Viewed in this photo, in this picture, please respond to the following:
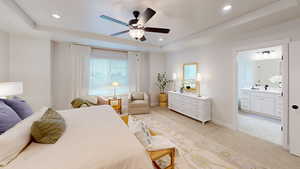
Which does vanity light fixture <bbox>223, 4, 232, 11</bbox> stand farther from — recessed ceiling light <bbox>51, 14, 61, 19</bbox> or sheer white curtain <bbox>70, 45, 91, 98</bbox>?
sheer white curtain <bbox>70, 45, 91, 98</bbox>

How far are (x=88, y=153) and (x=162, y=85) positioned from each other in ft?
15.7

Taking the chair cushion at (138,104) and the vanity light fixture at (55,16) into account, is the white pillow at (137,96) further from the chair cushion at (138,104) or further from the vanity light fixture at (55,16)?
the vanity light fixture at (55,16)

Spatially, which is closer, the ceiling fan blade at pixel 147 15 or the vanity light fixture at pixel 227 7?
the ceiling fan blade at pixel 147 15

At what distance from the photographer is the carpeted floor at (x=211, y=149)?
1.90m

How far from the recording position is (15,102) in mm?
1763

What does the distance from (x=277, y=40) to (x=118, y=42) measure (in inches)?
155

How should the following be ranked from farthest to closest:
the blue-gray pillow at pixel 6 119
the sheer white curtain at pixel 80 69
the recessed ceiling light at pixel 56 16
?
1. the sheer white curtain at pixel 80 69
2. the recessed ceiling light at pixel 56 16
3. the blue-gray pillow at pixel 6 119

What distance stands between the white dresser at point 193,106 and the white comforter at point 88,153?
2.71 meters

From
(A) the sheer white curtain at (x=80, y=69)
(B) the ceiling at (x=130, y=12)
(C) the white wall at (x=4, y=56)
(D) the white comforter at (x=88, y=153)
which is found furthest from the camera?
(A) the sheer white curtain at (x=80, y=69)

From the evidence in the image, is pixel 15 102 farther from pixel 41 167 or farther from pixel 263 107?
pixel 263 107

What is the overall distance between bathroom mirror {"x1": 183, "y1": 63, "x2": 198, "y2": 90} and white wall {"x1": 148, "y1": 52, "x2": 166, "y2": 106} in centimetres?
140

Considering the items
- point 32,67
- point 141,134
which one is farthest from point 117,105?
point 141,134

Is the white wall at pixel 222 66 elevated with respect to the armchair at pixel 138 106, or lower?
elevated

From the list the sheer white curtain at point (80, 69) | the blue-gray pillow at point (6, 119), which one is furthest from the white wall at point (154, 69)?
the blue-gray pillow at point (6, 119)
